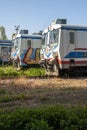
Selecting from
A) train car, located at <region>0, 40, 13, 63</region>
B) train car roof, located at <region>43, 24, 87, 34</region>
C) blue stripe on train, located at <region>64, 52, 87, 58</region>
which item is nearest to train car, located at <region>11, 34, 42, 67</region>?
train car roof, located at <region>43, 24, 87, 34</region>

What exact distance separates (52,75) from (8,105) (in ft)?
34.2

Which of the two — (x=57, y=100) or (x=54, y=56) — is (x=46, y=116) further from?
(x=54, y=56)

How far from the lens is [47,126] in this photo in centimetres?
551

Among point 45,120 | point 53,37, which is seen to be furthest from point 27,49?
point 45,120

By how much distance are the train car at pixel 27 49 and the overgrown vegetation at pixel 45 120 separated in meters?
18.6

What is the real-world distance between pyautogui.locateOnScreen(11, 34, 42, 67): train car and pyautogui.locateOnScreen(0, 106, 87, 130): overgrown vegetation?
18.6 meters

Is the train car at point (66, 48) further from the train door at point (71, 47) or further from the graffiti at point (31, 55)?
the graffiti at point (31, 55)

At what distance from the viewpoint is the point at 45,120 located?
19.5 feet

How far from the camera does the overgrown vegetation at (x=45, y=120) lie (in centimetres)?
559

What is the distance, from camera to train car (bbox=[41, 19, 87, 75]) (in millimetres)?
18031

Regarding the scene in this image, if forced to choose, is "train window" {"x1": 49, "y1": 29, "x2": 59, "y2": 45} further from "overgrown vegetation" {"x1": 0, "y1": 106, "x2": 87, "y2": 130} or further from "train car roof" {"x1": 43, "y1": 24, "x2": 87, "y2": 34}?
"overgrown vegetation" {"x1": 0, "y1": 106, "x2": 87, "y2": 130}

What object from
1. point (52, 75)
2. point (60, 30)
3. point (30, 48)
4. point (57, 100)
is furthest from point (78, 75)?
point (57, 100)

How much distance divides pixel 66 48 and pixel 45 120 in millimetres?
12396

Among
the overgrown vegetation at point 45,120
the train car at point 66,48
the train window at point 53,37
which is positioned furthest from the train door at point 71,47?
the overgrown vegetation at point 45,120
